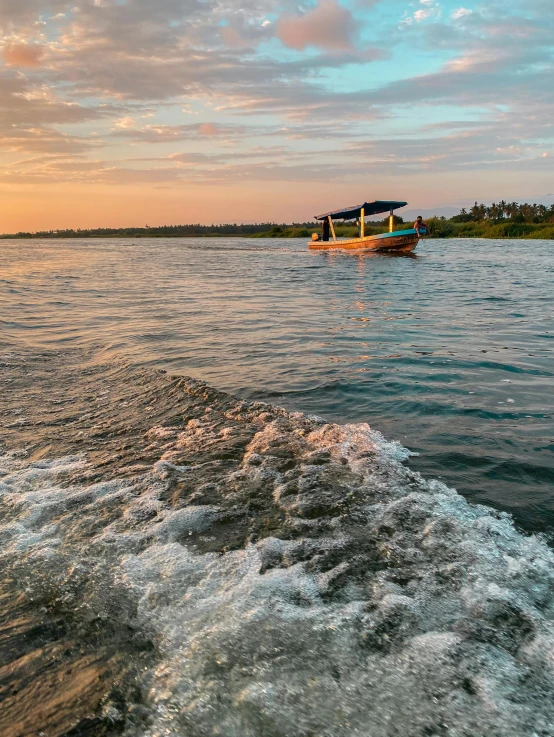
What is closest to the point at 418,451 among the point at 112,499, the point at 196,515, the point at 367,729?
the point at 196,515

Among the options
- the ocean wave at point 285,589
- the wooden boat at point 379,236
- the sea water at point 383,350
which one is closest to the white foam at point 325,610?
the ocean wave at point 285,589

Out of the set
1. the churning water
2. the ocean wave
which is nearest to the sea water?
the churning water

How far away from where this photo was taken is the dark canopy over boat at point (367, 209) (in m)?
35.8

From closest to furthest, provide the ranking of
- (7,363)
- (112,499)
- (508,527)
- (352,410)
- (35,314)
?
(508,527) < (112,499) < (352,410) < (7,363) < (35,314)

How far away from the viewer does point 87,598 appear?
8.82ft

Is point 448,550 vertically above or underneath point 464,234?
underneath

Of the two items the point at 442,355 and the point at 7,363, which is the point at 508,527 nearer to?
the point at 442,355

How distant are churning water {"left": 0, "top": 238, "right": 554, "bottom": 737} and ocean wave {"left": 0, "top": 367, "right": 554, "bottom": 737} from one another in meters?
0.01

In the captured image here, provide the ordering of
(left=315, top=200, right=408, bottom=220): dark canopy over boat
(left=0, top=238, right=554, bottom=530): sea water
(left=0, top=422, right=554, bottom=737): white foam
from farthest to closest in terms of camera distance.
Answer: (left=315, top=200, right=408, bottom=220): dark canopy over boat < (left=0, top=238, right=554, bottom=530): sea water < (left=0, top=422, right=554, bottom=737): white foam

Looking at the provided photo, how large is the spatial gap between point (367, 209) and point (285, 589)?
3768 cm

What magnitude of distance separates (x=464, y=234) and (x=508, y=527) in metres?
86.5

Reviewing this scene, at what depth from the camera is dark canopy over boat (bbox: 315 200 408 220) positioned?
35.8 meters

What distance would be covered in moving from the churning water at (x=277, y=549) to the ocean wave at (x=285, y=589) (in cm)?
1

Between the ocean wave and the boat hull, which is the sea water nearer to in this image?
the ocean wave
